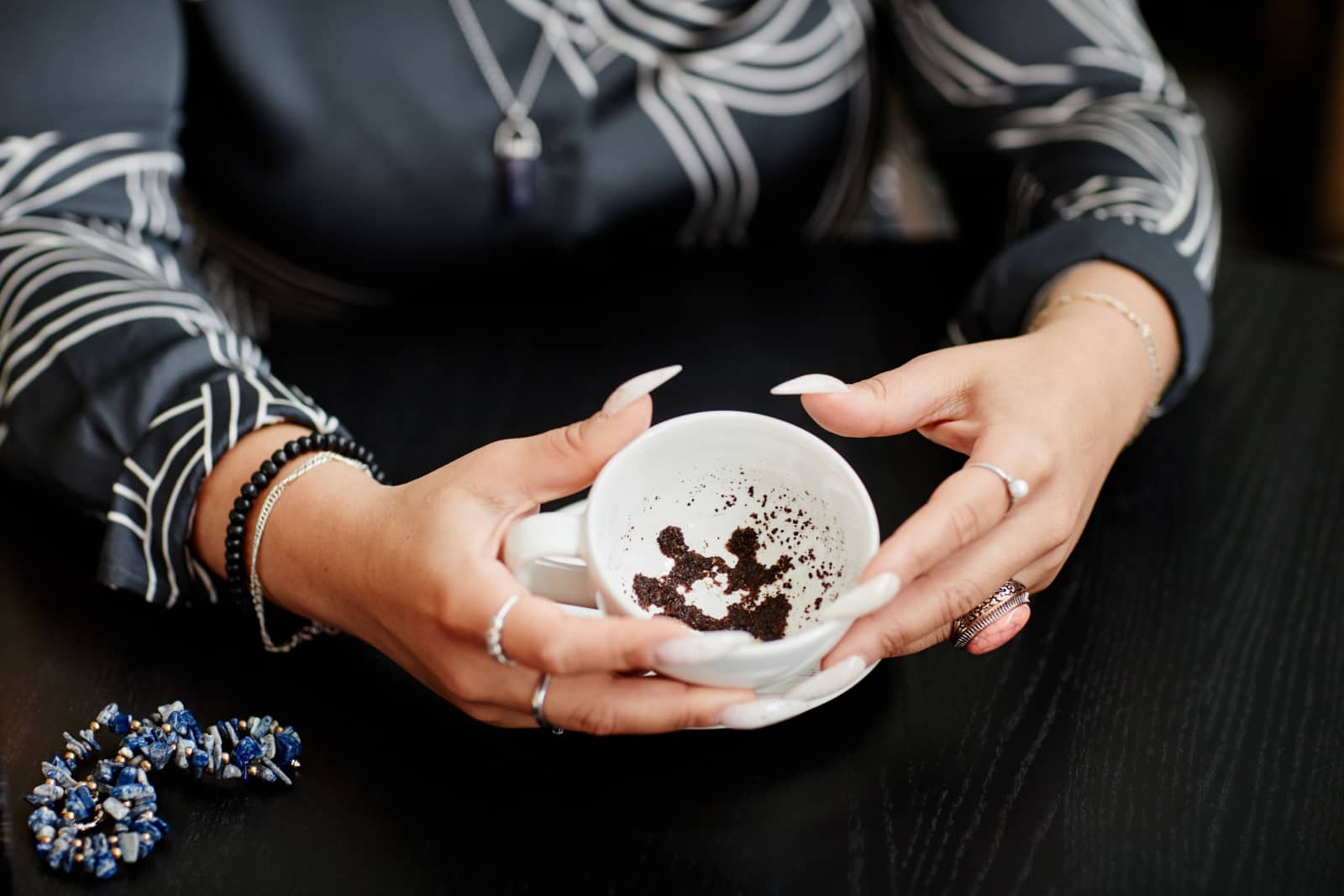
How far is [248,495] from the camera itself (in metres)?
0.72

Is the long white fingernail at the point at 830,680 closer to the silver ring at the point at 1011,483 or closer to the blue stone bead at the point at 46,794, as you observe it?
the silver ring at the point at 1011,483

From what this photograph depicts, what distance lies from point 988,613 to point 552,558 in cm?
31

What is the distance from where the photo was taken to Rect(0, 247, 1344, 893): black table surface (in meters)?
0.63

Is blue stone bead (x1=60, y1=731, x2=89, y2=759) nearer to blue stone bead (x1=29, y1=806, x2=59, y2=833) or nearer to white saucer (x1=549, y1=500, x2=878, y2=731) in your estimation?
blue stone bead (x1=29, y1=806, x2=59, y2=833)

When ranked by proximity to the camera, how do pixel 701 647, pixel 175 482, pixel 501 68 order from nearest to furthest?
1. pixel 701 647
2. pixel 175 482
3. pixel 501 68

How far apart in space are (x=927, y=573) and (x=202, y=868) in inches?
19.5

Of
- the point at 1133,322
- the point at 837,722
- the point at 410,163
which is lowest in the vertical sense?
the point at 837,722

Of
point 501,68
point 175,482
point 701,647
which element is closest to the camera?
point 701,647

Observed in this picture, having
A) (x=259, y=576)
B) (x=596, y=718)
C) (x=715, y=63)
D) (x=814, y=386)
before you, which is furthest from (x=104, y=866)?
(x=715, y=63)

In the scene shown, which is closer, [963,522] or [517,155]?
[963,522]

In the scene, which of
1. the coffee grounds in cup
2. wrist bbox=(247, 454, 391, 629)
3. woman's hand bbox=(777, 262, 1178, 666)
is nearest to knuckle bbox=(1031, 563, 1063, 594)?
woman's hand bbox=(777, 262, 1178, 666)

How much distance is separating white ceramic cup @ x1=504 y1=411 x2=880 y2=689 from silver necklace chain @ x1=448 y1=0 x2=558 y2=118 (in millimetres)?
532

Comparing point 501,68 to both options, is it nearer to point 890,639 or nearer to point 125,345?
point 125,345

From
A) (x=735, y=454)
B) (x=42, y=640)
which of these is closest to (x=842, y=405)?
(x=735, y=454)
